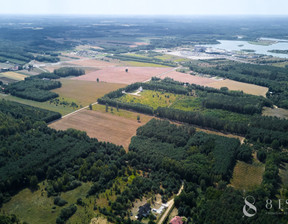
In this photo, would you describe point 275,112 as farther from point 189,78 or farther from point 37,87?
point 37,87

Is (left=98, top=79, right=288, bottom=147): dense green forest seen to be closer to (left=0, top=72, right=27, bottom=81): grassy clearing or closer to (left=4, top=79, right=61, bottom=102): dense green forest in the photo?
(left=4, top=79, right=61, bottom=102): dense green forest

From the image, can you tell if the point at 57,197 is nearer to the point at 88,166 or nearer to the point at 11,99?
the point at 88,166

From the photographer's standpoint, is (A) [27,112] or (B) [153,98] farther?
(B) [153,98]

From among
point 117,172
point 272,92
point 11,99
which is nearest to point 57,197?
point 117,172

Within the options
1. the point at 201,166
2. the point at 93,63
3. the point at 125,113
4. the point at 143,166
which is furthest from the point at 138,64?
the point at 201,166

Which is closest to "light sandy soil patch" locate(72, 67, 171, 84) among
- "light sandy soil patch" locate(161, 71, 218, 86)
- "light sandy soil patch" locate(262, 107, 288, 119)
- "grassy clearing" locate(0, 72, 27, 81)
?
"light sandy soil patch" locate(161, 71, 218, 86)

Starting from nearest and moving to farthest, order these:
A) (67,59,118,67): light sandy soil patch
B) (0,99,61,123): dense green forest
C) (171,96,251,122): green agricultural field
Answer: (0,99,61,123): dense green forest
(171,96,251,122): green agricultural field
(67,59,118,67): light sandy soil patch
